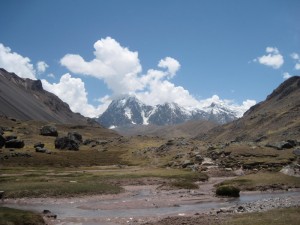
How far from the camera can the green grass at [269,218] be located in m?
35.6

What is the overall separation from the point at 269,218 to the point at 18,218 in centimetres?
2417

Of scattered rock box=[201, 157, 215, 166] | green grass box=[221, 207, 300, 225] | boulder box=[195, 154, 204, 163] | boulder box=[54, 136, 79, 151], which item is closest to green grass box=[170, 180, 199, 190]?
green grass box=[221, 207, 300, 225]

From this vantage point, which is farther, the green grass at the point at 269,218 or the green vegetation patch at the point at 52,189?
the green vegetation patch at the point at 52,189

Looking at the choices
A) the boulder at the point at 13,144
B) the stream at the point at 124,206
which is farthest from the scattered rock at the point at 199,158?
the boulder at the point at 13,144

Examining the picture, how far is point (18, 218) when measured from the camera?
3775cm

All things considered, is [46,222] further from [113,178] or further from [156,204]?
[113,178]

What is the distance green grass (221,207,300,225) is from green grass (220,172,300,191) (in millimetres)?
30744

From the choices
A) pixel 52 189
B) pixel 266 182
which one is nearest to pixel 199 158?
pixel 266 182

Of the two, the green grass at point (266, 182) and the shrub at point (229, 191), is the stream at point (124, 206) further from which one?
the green grass at point (266, 182)

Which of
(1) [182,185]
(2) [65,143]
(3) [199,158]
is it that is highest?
(2) [65,143]

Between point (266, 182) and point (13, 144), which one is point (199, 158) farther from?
point (13, 144)

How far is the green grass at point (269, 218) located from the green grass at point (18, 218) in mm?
18539

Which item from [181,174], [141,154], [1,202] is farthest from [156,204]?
[141,154]

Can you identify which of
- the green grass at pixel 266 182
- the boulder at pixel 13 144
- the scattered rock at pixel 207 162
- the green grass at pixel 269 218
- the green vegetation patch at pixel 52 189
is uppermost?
the boulder at pixel 13 144
